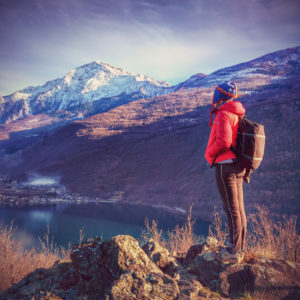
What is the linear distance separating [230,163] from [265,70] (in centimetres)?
6758

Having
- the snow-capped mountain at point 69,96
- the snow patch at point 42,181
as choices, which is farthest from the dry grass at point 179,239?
the snow-capped mountain at point 69,96

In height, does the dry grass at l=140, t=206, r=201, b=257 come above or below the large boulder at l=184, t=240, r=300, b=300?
below

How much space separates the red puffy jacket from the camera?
232 cm

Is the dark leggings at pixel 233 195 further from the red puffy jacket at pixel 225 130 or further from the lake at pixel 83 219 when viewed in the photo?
the lake at pixel 83 219

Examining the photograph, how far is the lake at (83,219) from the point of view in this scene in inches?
840

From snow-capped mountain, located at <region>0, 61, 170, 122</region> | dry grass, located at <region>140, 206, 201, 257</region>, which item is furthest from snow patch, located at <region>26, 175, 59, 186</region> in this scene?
snow-capped mountain, located at <region>0, 61, 170, 122</region>

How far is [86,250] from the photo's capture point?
236cm

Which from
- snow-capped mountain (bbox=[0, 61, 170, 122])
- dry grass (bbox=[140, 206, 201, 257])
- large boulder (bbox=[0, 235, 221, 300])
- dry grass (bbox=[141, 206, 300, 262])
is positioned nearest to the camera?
large boulder (bbox=[0, 235, 221, 300])

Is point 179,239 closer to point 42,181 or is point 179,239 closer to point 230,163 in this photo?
point 230,163

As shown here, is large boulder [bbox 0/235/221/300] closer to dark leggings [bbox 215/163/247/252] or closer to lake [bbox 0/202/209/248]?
dark leggings [bbox 215/163/247/252]

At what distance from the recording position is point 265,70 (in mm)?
59844

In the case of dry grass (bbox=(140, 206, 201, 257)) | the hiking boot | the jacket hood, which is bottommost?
dry grass (bbox=(140, 206, 201, 257))

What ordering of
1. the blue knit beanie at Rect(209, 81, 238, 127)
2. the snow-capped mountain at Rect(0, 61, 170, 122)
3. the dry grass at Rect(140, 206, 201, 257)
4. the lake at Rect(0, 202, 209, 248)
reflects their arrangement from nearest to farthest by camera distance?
the blue knit beanie at Rect(209, 81, 238, 127) < the dry grass at Rect(140, 206, 201, 257) < the lake at Rect(0, 202, 209, 248) < the snow-capped mountain at Rect(0, 61, 170, 122)

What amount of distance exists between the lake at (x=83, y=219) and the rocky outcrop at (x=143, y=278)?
18287mm
